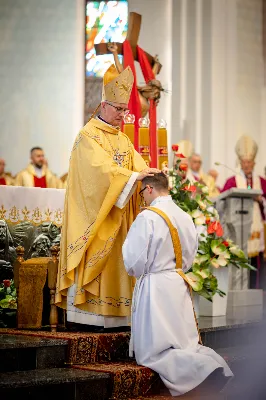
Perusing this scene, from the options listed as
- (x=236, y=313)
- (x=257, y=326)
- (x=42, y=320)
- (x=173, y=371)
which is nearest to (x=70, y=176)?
(x=42, y=320)

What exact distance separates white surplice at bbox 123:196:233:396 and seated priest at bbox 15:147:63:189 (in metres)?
5.63

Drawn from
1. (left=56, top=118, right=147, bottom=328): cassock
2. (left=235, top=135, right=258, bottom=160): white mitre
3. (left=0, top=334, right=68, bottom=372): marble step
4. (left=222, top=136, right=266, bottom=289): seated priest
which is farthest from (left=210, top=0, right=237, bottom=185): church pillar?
(left=0, top=334, right=68, bottom=372): marble step

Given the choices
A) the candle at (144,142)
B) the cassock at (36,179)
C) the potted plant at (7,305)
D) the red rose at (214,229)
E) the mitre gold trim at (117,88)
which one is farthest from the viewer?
the cassock at (36,179)

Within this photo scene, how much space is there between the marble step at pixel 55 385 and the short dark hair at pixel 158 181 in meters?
1.20

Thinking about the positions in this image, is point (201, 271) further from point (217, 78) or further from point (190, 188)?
point (217, 78)

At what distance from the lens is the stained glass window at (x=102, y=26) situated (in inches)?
546

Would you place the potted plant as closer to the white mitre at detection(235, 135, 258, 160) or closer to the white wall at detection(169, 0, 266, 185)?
the white mitre at detection(235, 135, 258, 160)

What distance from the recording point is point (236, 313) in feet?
25.0

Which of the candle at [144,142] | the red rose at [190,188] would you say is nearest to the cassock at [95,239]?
the candle at [144,142]

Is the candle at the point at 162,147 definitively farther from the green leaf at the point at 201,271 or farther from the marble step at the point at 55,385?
the marble step at the point at 55,385

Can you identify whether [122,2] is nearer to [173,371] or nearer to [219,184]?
[219,184]

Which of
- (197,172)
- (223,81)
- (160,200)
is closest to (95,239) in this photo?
(160,200)

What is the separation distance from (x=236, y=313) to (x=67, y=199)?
8.86ft

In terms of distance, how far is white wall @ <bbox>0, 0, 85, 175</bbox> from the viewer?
13344mm
